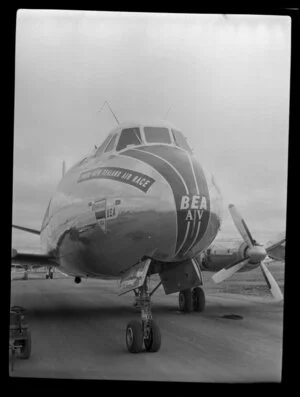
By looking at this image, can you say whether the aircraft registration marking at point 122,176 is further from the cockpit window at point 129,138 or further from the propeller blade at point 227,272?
the propeller blade at point 227,272

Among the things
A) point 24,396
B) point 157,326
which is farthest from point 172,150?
point 24,396

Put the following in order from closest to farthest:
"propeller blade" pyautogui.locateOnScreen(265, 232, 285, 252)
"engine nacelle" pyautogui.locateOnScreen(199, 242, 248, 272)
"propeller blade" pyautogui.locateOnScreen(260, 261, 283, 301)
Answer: "propeller blade" pyautogui.locateOnScreen(265, 232, 285, 252) → "propeller blade" pyautogui.locateOnScreen(260, 261, 283, 301) → "engine nacelle" pyautogui.locateOnScreen(199, 242, 248, 272)

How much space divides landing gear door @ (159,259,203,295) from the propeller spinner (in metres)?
0.27

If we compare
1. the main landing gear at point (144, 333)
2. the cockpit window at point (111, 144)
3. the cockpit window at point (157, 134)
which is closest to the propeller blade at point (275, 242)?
the main landing gear at point (144, 333)

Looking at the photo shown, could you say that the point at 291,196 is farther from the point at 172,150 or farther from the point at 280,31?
the point at 280,31

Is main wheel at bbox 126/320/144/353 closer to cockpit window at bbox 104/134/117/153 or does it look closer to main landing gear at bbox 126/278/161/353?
main landing gear at bbox 126/278/161/353

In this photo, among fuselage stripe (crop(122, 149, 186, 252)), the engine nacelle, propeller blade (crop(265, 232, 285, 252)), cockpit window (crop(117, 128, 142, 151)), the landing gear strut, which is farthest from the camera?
the landing gear strut

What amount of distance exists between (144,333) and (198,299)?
1037mm

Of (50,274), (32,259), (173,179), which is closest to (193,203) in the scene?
(173,179)

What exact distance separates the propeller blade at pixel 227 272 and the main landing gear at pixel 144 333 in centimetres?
105

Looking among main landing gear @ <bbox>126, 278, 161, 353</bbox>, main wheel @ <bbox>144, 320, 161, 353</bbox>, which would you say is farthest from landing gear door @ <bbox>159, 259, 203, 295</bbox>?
main wheel @ <bbox>144, 320, 161, 353</bbox>

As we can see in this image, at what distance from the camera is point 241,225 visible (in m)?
7.23

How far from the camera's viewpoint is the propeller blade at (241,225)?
7105 millimetres

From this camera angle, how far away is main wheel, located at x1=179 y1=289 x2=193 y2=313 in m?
7.61
